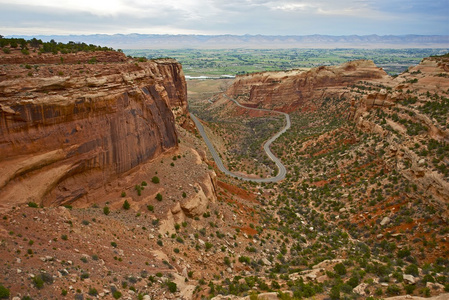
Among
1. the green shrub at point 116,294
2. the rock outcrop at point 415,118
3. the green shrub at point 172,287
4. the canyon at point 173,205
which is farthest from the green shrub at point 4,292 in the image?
the rock outcrop at point 415,118

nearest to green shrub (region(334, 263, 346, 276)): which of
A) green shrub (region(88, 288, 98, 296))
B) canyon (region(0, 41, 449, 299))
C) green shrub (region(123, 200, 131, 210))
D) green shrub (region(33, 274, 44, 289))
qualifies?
canyon (region(0, 41, 449, 299))

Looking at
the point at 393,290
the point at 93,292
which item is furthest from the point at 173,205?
the point at 393,290

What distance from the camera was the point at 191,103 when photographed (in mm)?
164500

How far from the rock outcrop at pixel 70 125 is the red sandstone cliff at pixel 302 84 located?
264ft

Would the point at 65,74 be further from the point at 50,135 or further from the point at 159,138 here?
the point at 159,138

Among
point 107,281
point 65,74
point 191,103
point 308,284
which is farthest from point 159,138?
point 191,103

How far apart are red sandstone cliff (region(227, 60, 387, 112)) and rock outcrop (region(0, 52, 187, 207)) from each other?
80502 mm

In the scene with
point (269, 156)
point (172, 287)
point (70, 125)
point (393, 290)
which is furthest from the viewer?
point (269, 156)

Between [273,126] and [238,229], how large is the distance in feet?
224

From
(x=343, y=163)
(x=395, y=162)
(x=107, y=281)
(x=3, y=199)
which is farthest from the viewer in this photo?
(x=343, y=163)

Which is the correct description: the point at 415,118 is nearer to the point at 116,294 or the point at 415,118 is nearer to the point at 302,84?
the point at 116,294

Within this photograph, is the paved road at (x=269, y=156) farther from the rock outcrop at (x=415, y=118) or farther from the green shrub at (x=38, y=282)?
the green shrub at (x=38, y=282)

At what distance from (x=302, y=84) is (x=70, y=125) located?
3950 inches

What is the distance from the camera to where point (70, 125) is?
84.1 ft
